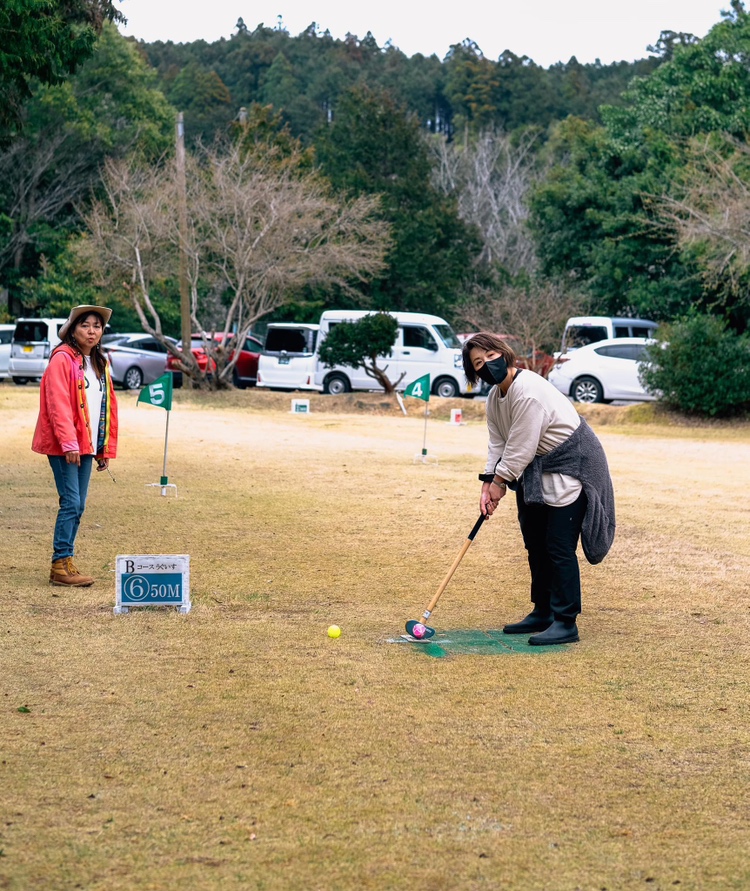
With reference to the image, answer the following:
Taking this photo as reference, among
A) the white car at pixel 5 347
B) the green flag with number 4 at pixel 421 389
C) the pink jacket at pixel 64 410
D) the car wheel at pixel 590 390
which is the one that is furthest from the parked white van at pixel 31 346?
the pink jacket at pixel 64 410

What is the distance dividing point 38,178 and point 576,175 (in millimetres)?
18335

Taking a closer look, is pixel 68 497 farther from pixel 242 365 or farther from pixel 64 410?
pixel 242 365

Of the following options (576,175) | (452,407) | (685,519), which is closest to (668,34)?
(576,175)

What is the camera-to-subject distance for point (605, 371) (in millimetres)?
25875

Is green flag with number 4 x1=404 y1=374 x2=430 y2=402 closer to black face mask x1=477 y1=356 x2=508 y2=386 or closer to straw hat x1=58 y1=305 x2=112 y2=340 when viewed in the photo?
straw hat x1=58 y1=305 x2=112 y2=340

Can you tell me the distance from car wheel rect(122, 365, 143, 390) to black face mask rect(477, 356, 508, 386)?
25.1 m

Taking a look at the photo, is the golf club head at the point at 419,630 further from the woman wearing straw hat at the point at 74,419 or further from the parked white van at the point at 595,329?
the parked white van at the point at 595,329

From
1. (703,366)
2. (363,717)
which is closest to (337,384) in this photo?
(703,366)

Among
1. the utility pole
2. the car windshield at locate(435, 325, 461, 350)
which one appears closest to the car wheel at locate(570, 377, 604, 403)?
the car windshield at locate(435, 325, 461, 350)

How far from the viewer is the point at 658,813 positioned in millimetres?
4293

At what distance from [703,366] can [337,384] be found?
9.19 metres

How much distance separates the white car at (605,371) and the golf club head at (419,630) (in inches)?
773

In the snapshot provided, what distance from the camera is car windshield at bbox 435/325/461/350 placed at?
92.7ft

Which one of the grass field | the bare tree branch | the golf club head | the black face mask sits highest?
the bare tree branch
